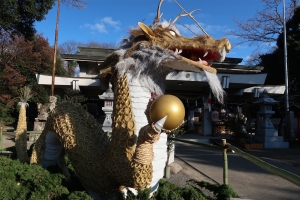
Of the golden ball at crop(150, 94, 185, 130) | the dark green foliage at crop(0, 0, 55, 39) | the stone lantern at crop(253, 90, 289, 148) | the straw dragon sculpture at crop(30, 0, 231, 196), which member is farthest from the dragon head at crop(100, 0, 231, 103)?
the stone lantern at crop(253, 90, 289, 148)

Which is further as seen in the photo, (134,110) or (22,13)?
(22,13)

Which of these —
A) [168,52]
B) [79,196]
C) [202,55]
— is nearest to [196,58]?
[202,55]

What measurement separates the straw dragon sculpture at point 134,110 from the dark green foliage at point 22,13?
5.81 meters

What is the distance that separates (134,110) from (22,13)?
6.98 meters

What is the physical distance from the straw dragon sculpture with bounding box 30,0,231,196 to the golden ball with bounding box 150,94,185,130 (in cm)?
31

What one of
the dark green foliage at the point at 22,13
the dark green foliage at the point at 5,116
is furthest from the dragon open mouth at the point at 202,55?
the dark green foliage at the point at 5,116

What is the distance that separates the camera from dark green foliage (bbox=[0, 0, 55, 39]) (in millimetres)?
6863

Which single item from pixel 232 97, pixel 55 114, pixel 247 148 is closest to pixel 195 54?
pixel 55 114

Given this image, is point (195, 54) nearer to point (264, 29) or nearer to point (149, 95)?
point (149, 95)

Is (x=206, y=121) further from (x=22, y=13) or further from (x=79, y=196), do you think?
(x=79, y=196)

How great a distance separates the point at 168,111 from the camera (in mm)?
1449

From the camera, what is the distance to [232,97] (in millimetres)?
14156

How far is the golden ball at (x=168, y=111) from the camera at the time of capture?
1452 millimetres

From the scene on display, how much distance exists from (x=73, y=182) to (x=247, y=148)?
807cm
